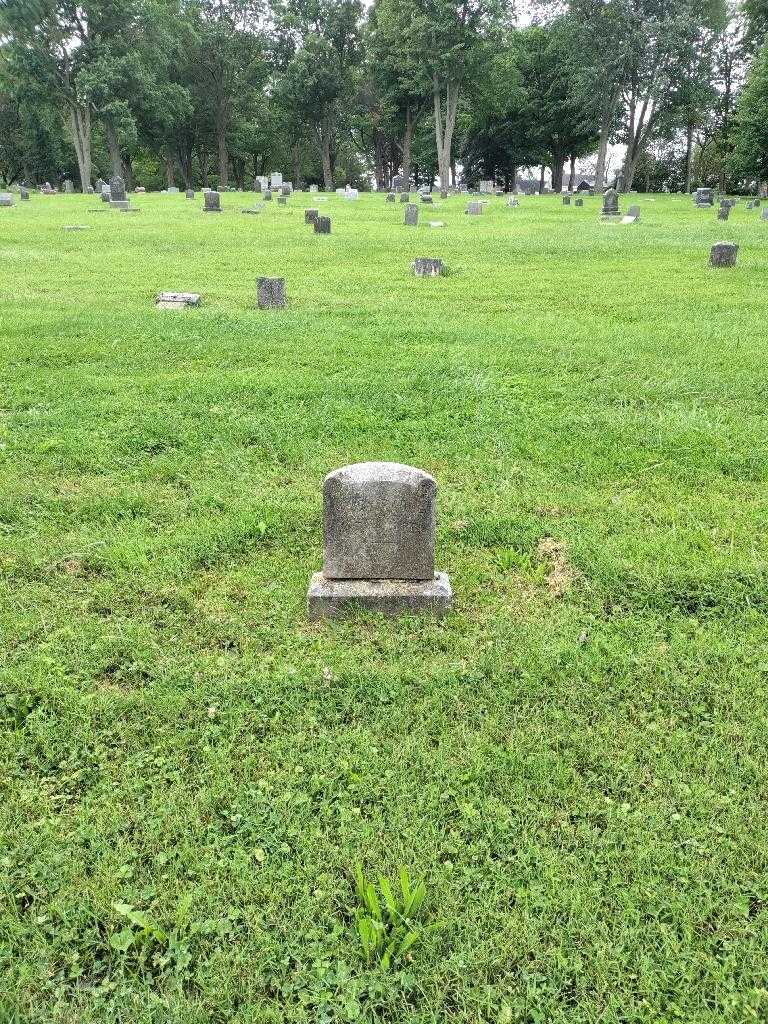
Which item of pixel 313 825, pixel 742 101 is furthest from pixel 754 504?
pixel 742 101

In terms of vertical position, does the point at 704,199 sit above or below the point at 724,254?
above

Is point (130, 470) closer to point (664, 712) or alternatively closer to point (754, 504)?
point (664, 712)

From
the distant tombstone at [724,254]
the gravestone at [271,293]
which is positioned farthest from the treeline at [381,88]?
the gravestone at [271,293]

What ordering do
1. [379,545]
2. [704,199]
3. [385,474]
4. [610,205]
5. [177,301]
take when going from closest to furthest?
[385,474] < [379,545] < [177,301] < [610,205] < [704,199]

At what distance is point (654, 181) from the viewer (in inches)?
2542

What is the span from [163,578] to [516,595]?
2.20 metres

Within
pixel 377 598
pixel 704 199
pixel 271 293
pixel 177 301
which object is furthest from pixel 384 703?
pixel 704 199

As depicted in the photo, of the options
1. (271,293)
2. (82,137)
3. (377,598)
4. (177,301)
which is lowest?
(377,598)

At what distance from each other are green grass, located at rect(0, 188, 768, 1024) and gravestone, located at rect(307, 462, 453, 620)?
148 mm

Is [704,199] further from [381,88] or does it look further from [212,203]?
[381,88]

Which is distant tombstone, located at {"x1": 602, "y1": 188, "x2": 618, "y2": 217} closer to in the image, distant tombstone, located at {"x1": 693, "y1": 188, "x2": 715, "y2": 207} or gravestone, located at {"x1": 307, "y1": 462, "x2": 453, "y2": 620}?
distant tombstone, located at {"x1": 693, "y1": 188, "x2": 715, "y2": 207}

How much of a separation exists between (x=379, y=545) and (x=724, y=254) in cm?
1485

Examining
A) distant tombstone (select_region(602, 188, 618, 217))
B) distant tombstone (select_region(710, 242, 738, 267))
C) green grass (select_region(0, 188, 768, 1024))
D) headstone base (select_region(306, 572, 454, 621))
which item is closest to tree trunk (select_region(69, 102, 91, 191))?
distant tombstone (select_region(602, 188, 618, 217))

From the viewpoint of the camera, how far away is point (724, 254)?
50.0ft
